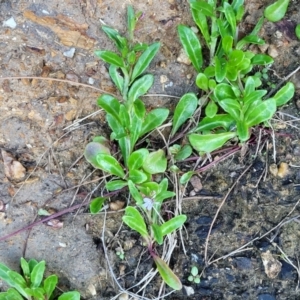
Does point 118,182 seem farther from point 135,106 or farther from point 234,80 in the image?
point 234,80

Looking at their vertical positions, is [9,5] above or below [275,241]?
above

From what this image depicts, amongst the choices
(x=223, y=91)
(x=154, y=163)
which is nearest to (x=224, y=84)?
(x=223, y=91)

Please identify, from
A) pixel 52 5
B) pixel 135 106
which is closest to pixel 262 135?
pixel 135 106

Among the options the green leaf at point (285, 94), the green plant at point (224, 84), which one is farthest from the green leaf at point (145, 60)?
the green leaf at point (285, 94)

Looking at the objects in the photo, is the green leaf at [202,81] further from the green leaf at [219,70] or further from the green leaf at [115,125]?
the green leaf at [115,125]

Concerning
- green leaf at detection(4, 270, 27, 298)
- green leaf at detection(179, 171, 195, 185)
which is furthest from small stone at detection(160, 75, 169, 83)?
green leaf at detection(4, 270, 27, 298)

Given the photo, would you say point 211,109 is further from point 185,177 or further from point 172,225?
point 172,225

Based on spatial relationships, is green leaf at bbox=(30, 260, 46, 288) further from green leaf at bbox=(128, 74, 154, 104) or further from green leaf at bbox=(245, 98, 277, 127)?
green leaf at bbox=(245, 98, 277, 127)

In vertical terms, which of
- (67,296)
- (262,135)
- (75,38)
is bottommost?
(67,296)
